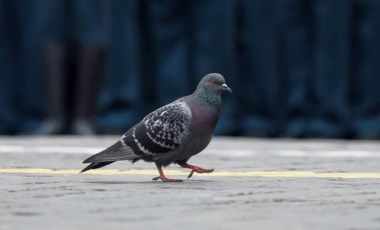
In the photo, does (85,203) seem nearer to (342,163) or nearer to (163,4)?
(342,163)

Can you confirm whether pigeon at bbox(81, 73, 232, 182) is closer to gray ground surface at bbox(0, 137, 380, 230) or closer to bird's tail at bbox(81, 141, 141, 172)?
bird's tail at bbox(81, 141, 141, 172)

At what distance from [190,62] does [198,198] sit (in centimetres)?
580

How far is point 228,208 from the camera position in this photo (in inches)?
216

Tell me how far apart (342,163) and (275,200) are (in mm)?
2819

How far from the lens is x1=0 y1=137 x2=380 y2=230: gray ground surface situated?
16.3 ft

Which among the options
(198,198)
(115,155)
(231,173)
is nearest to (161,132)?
(115,155)

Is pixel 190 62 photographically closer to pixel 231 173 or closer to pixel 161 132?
pixel 231 173

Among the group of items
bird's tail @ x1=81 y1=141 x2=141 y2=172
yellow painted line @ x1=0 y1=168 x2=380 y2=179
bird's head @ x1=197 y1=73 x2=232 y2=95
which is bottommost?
yellow painted line @ x1=0 y1=168 x2=380 y2=179

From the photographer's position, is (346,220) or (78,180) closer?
(346,220)

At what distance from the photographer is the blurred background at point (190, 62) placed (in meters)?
11.4

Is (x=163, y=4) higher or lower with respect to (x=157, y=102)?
higher

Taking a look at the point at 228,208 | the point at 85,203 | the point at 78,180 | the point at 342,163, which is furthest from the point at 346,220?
the point at 342,163

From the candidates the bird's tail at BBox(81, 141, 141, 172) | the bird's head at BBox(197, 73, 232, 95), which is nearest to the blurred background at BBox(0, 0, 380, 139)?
the bird's head at BBox(197, 73, 232, 95)

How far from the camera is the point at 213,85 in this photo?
6816mm
